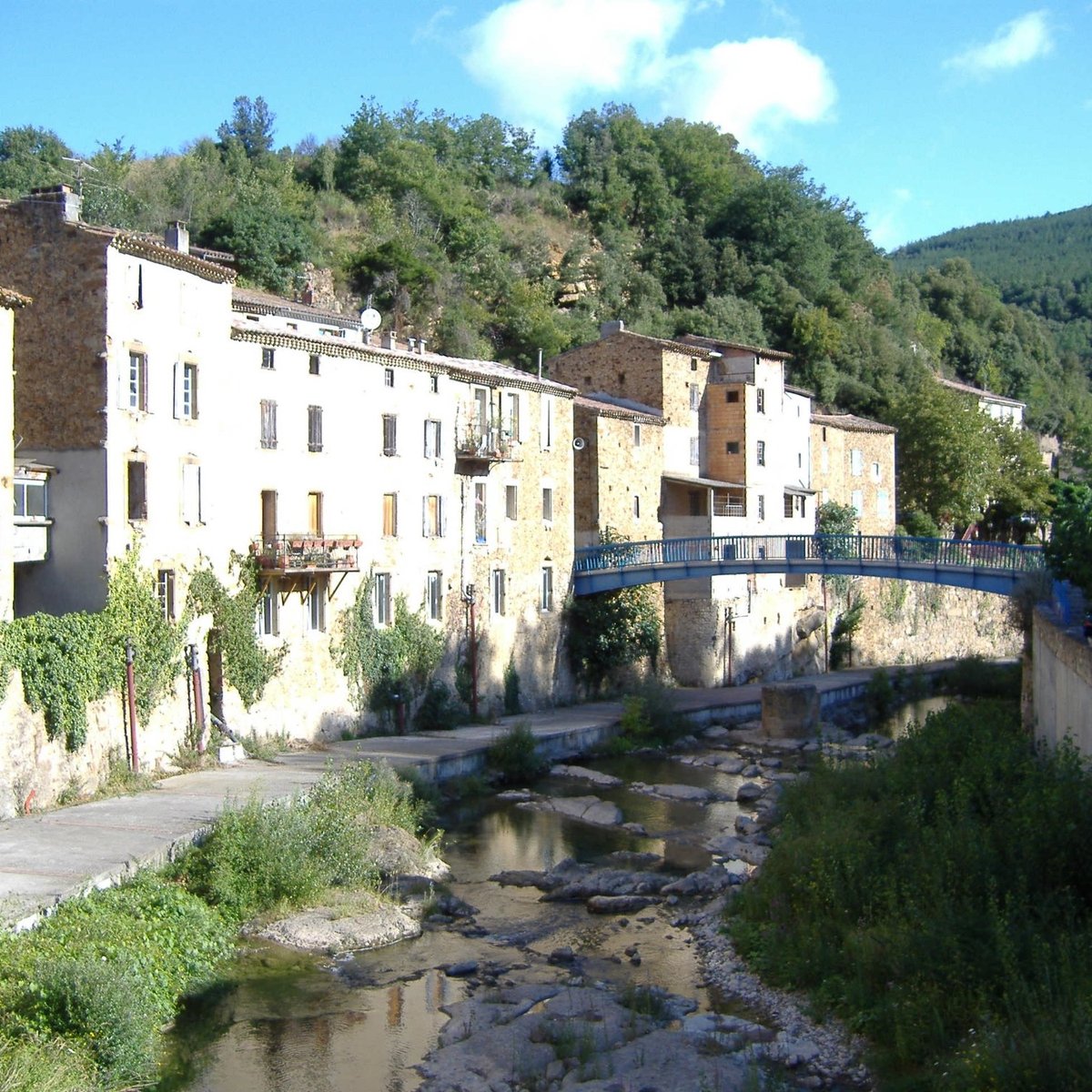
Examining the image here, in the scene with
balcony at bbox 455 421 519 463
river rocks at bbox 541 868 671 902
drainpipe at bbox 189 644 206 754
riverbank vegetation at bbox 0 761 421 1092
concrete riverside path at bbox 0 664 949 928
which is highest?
balcony at bbox 455 421 519 463

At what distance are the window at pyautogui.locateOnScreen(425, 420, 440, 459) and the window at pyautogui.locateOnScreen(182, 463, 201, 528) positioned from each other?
8.61m

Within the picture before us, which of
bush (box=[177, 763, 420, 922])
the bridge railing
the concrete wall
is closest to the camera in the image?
bush (box=[177, 763, 420, 922])

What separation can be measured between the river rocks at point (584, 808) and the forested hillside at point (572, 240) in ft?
106

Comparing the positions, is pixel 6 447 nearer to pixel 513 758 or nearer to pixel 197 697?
pixel 197 697

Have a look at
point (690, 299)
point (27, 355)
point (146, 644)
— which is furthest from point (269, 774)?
point (690, 299)

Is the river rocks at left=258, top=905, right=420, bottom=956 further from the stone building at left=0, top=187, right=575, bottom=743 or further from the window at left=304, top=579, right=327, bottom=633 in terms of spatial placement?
the window at left=304, top=579, right=327, bottom=633

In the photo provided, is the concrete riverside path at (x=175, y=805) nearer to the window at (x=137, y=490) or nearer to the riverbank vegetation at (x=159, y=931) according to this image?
the riverbank vegetation at (x=159, y=931)

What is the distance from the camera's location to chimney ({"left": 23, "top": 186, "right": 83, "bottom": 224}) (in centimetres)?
2605

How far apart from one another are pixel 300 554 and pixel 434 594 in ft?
21.1

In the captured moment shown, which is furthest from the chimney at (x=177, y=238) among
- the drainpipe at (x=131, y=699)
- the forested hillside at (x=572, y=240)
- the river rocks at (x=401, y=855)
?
the forested hillside at (x=572, y=240)

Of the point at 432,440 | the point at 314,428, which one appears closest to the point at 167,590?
the point at 314,428

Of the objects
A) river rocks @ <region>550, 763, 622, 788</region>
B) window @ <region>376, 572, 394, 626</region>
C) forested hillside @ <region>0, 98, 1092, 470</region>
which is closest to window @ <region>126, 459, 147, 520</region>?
window @ <region>376, 572, 394, 626</region>

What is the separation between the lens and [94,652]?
24703 mm

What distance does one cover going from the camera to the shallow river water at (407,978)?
52.1 feet
